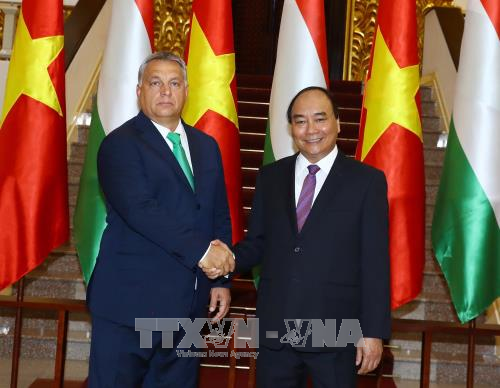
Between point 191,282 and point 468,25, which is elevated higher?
point 468,25

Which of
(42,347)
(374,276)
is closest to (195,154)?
(374,276)

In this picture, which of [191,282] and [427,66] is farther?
[427,66]

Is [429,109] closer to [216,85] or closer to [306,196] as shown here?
[216,85]

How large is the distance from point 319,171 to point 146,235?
1.91 ft

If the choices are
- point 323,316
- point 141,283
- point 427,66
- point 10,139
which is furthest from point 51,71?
point 427,66

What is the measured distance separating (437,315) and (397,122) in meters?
2.13

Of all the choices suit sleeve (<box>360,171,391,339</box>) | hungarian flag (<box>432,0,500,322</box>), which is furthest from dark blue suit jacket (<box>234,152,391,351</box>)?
hungarian flag (<box>432,0,500,322</box>)

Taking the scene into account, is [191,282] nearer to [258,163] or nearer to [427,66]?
[258,163]

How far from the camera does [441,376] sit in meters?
4.77

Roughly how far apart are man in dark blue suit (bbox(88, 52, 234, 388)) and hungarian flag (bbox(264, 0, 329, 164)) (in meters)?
0.98

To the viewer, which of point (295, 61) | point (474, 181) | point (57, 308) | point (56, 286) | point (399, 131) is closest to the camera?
point (57, 308)

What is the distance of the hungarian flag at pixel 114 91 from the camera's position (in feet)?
11.2

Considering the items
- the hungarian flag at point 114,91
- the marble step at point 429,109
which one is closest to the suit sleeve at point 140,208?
the hungarian flag at point 114,91

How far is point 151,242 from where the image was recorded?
243 centimetres
